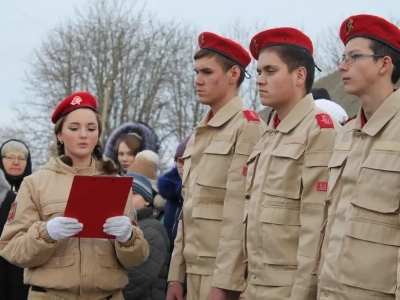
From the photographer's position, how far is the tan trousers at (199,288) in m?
5.61

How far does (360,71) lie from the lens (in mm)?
4336

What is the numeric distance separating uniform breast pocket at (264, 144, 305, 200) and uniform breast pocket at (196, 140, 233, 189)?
0.67 metres

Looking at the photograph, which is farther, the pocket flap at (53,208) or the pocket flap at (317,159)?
the pocket flap at (53,208)

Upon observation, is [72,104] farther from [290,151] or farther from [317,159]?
[317,159]

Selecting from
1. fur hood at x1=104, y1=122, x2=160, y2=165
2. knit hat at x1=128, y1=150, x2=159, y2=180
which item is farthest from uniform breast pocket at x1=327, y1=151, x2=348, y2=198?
fur hood at x1=104, y1=122, x2=160, y2=165

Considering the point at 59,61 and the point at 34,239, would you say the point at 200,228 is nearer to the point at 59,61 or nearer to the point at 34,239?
the point at 34,239

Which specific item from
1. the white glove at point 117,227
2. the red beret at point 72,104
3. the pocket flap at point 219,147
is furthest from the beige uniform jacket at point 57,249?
the pocket flap at point 219,147

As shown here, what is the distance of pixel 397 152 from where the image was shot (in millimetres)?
4051

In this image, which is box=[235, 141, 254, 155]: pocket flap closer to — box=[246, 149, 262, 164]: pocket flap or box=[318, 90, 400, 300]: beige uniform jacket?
box=[246, 149, 262, 164]: pocket flap

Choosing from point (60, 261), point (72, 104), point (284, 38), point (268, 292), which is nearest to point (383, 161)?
point (268, 292)

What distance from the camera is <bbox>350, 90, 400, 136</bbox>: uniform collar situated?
13.8 ft

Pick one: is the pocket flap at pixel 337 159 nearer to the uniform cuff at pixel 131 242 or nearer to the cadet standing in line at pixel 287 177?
the cadet standing in line at pixel 287 177

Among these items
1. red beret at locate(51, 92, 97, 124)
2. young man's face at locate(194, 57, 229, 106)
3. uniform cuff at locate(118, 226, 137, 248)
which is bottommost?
uniform cuff at locate(118, 226, 137, 248)

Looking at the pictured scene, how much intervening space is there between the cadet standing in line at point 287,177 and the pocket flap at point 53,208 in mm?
1151
